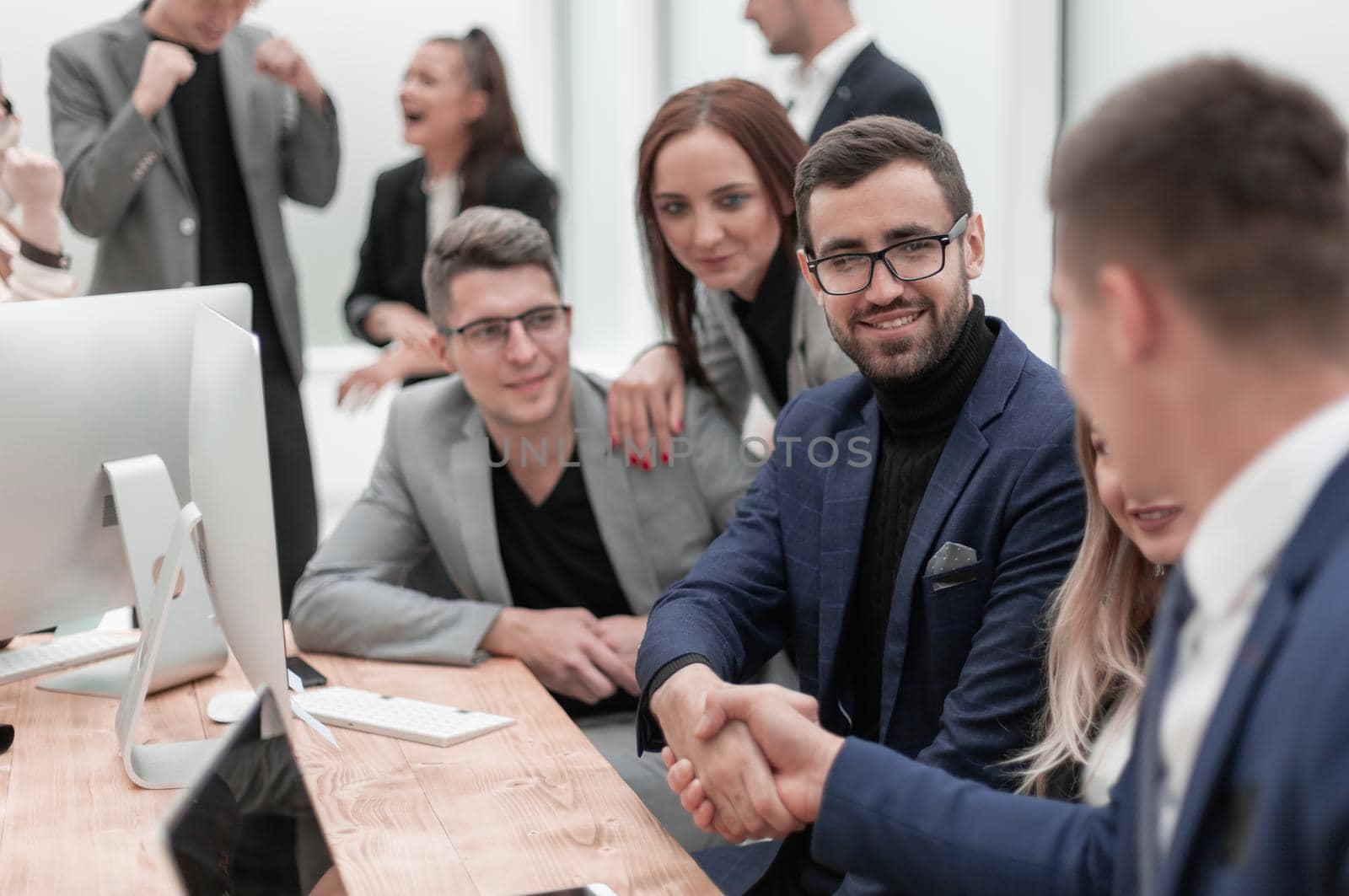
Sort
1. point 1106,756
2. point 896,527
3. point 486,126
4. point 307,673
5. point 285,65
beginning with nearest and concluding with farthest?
1. point 1106,756
2. point 896,527
3. point 307,673
4. point 285,65
5. point 486,126

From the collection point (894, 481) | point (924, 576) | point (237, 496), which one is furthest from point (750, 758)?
point (237, 496)

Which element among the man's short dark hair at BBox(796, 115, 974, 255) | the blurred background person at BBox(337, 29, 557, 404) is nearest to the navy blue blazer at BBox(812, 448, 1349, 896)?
the man's short dark hair at BBox(796, 115, 974, 255)

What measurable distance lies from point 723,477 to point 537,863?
1005 mm

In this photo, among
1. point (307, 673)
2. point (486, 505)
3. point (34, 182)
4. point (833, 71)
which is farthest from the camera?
point (833, 71)

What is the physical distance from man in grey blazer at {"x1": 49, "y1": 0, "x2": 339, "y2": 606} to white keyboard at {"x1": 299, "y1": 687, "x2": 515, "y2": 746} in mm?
1793

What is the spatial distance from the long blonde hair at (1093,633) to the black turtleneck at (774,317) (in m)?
1.03

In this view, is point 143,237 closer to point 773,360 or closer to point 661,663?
point 773,360

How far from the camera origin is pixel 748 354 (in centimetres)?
241

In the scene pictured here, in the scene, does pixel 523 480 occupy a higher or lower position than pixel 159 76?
lower

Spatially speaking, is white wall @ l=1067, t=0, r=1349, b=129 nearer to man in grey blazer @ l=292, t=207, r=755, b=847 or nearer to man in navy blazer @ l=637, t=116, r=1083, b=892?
man in navy blazer @ l=637, t=116, r=1083, b=892

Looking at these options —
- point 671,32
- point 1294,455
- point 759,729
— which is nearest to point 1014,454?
point 759,729

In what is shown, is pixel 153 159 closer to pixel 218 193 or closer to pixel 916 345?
pixel 218 193

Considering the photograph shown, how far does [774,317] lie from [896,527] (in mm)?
790

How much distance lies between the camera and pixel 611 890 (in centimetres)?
122
